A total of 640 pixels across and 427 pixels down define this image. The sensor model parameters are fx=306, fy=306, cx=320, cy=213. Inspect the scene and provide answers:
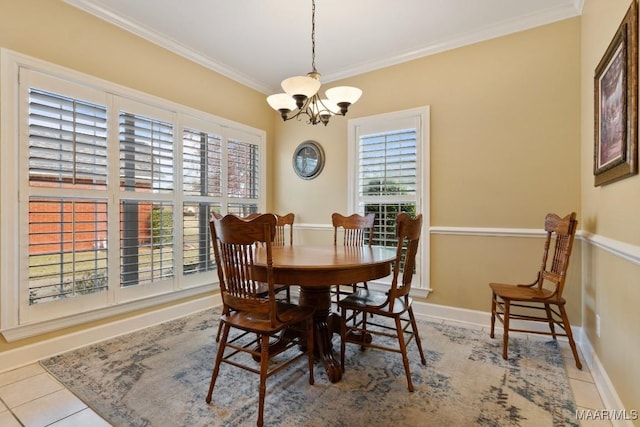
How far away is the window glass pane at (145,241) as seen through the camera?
2.76 meters

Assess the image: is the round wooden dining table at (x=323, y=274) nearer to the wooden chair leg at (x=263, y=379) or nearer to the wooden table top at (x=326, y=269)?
the wooden table top at (x=326, y=269)

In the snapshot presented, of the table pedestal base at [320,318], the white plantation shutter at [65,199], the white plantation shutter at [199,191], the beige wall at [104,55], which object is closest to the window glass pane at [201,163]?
the white plantation shutter at [199,191]

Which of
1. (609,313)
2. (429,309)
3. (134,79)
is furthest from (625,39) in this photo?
(134,79)

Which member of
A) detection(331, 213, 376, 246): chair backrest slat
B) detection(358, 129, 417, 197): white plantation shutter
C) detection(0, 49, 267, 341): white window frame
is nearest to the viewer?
detection(0, 49, 267, 341): white window frame

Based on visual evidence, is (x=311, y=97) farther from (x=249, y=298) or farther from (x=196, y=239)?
(x=196, y=239)

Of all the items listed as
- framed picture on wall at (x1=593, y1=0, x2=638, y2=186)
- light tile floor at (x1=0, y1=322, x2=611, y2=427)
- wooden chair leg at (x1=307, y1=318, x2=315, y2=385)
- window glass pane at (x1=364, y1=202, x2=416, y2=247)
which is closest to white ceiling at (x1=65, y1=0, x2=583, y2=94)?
framed picture on wall at (x1=593, y1=0, x2=638, y2=186)

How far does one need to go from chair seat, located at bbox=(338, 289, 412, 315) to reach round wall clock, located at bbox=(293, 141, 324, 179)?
7.01 ft

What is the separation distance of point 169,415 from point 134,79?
109 inches

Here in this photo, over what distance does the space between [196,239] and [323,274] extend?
2093mm

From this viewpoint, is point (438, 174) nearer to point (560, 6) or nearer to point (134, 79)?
point (560, 6)

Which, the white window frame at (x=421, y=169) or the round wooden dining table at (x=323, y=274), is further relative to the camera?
the white window frame at (x=421, y=169)

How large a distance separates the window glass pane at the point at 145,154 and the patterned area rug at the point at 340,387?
1.43 meters

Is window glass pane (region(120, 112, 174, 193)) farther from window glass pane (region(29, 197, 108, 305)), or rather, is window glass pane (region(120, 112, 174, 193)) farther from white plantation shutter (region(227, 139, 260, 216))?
white plantation shutter (region(227, 139, 260, 216))

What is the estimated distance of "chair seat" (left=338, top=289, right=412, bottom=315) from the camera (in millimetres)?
1975
